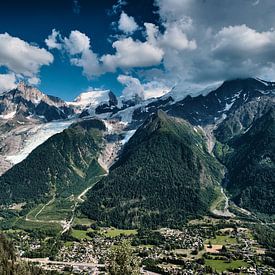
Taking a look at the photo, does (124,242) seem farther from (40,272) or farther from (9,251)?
(9,251)

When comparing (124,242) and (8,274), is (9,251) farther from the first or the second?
(124,242)

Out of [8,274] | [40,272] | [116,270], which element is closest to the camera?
[116,270]

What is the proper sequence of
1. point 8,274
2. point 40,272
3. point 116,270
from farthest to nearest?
point 40,272
point 8,274
point 116,270

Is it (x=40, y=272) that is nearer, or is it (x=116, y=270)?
(x=116, y=270)

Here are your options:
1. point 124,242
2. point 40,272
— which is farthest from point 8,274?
point 124,242

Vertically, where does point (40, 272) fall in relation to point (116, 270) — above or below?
below

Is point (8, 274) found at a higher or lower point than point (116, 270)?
lower

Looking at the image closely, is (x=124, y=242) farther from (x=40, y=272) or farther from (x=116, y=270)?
(x=40, y=272)

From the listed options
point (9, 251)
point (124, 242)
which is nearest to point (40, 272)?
point (9, 251)

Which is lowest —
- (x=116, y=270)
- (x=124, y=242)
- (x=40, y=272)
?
(x=40, y=272)
